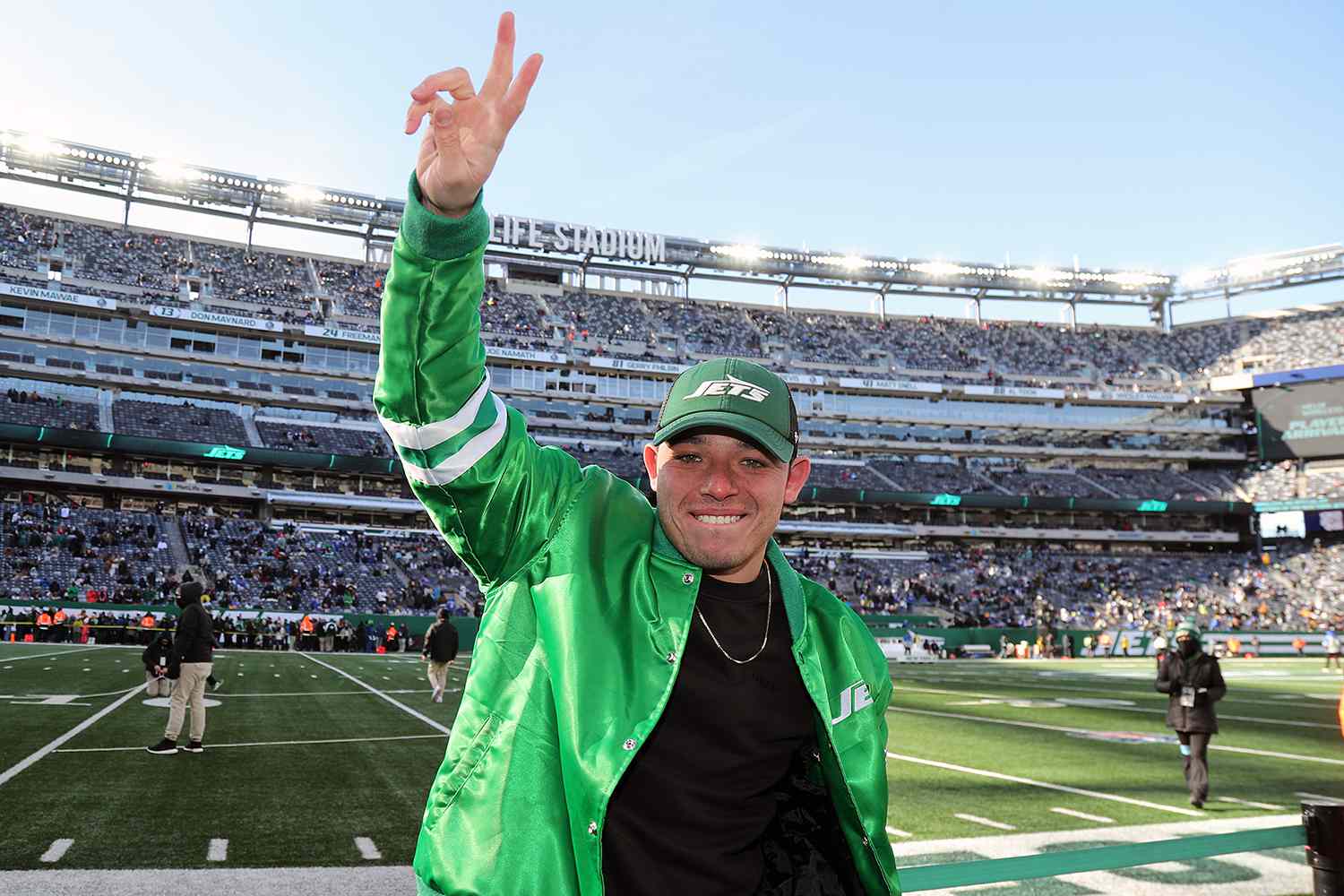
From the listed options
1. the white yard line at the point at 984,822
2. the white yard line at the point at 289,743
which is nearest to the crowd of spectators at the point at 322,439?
the white yard line at the point at 289,743

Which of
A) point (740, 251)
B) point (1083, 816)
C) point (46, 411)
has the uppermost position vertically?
point (740, 251)

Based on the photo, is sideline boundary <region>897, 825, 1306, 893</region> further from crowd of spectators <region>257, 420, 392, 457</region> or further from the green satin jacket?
crowd of spectators <region>257, 420, 392, 457</region>

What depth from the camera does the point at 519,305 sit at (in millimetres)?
64375

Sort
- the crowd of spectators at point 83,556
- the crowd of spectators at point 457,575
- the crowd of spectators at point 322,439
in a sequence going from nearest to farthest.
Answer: the crowd of spectators at point 83,556
the crowd of spectators at point 457,575
the crowd of spectators at point 322,439

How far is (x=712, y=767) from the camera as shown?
202cm

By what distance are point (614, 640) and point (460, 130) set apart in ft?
3.62

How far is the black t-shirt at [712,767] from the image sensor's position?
1.94m

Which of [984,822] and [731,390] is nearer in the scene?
[731,390]

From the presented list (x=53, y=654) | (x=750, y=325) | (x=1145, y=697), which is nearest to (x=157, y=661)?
(x=53, y=654)

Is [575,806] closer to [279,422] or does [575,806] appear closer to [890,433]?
[279,422]

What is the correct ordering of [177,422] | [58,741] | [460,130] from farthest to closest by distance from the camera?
[177,422] → [58,741] → [460,130]

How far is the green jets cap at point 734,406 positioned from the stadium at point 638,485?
16.7 ft

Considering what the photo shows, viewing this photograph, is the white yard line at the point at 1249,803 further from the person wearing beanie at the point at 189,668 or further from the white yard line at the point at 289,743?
the person wearing beanie at the point at 189,668

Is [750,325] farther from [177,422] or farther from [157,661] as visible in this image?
[157,661]
